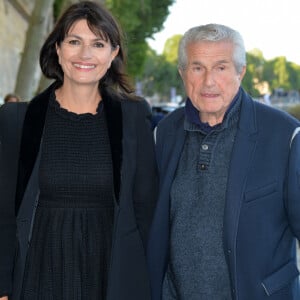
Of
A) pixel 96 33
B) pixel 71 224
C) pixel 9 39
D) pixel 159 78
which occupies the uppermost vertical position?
pixel 9 39

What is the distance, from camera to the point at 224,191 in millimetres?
2621

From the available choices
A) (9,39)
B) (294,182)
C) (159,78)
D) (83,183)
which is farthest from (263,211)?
(159,78)

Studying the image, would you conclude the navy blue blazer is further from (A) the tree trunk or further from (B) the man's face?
(A) the tree trunk

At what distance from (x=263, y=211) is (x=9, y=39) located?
20.3 meters

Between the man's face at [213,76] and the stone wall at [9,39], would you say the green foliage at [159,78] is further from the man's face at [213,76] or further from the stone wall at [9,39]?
the man's face at [213,76]

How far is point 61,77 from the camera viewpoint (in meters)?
2.88

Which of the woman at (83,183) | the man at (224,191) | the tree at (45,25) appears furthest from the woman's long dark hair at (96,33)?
the man at (224,191)

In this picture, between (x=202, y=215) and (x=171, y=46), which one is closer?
(x=202, y=215)

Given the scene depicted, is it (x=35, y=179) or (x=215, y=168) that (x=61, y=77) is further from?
Result: (x=215, y=168)

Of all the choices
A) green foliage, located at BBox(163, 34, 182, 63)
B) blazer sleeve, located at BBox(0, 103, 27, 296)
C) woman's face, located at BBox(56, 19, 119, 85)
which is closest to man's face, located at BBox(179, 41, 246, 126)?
woman's face, located at BBox(56, 19, 119, 85)

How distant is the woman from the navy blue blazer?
18.2 inches

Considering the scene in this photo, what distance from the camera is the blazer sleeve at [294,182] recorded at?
2.48m

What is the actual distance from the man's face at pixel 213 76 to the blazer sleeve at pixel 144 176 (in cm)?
28

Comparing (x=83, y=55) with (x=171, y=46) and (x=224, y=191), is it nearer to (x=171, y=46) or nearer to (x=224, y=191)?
(x=224, y=191)
